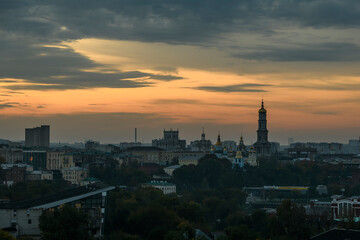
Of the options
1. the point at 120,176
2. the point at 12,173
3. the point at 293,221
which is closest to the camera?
the point at 293,221

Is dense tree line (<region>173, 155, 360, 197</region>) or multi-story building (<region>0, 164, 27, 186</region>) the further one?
dense tree line (<region>173, 155, 360, 197</region>)

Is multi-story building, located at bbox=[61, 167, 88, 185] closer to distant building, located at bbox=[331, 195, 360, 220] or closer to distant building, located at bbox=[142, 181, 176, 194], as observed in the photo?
distant building, located at bbox=[142, 181, 176, 194]

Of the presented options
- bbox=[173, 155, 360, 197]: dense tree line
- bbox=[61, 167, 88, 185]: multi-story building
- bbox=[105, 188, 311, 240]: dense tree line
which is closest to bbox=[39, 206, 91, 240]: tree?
bbox=[105, 188, 311, 240]: dense tree line

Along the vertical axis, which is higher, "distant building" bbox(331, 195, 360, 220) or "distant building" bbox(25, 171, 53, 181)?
"distant building" bbox(25, 171, 53, 181)

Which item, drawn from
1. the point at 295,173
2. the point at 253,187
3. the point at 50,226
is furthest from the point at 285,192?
the point at 50,226

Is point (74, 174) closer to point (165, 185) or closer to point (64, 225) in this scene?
point (165, 185)

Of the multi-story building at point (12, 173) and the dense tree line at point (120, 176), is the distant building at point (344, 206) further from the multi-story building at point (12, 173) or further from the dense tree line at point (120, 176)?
the multi-story building at point (12, 173)

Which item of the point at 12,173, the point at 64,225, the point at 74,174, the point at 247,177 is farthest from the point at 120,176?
the point at 64,225
